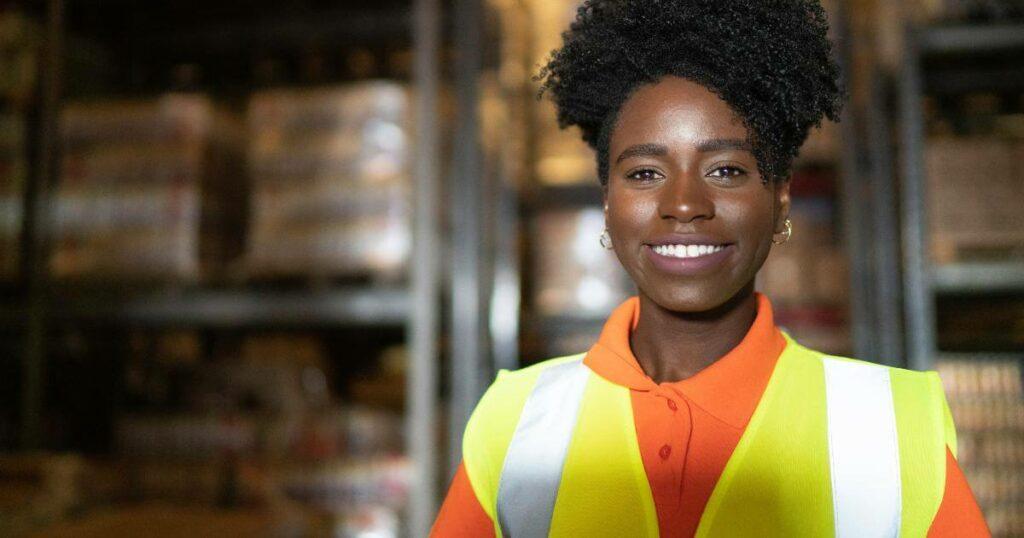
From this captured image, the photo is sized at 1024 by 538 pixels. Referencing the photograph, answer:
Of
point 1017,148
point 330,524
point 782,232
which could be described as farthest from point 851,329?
point 782,232

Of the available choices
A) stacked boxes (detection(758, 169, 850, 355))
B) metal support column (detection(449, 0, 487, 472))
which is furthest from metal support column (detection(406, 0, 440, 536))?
stacked boxes (detection(758, 169, 850, 355))

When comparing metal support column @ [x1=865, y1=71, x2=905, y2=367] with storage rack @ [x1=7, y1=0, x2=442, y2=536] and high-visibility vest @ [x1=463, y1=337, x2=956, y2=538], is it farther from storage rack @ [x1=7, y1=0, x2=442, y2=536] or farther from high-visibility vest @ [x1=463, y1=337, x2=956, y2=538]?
high-visibility vest @ [x1=463, y1=337, x2=956, y2=538]

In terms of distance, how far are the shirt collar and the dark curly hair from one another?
6.3 inches

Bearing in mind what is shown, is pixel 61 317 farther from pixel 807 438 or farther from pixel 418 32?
pixel 807 438

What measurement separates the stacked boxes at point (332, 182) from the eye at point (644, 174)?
118cm

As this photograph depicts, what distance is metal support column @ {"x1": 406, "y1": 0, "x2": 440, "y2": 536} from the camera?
1.73m

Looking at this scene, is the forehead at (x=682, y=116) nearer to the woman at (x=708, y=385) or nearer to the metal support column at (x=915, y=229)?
the woman at (x=708, y=385)

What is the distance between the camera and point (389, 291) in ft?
5.98

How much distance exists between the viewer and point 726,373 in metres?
0.74

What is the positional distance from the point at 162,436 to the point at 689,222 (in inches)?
72.8

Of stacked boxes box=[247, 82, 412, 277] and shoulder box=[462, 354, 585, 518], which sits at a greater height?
stacked boxes box=[247, 82, 412, 277]

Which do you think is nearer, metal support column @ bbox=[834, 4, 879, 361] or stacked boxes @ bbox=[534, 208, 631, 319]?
metal support column @ bbox=[834, 4, 879, 361]

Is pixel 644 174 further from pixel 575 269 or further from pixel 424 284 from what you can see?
pixel 575 269

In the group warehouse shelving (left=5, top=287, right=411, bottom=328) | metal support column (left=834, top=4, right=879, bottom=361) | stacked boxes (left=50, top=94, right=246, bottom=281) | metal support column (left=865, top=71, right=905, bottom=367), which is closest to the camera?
warehouse shelving (left=5, top=287, right=411, bottom=328)
